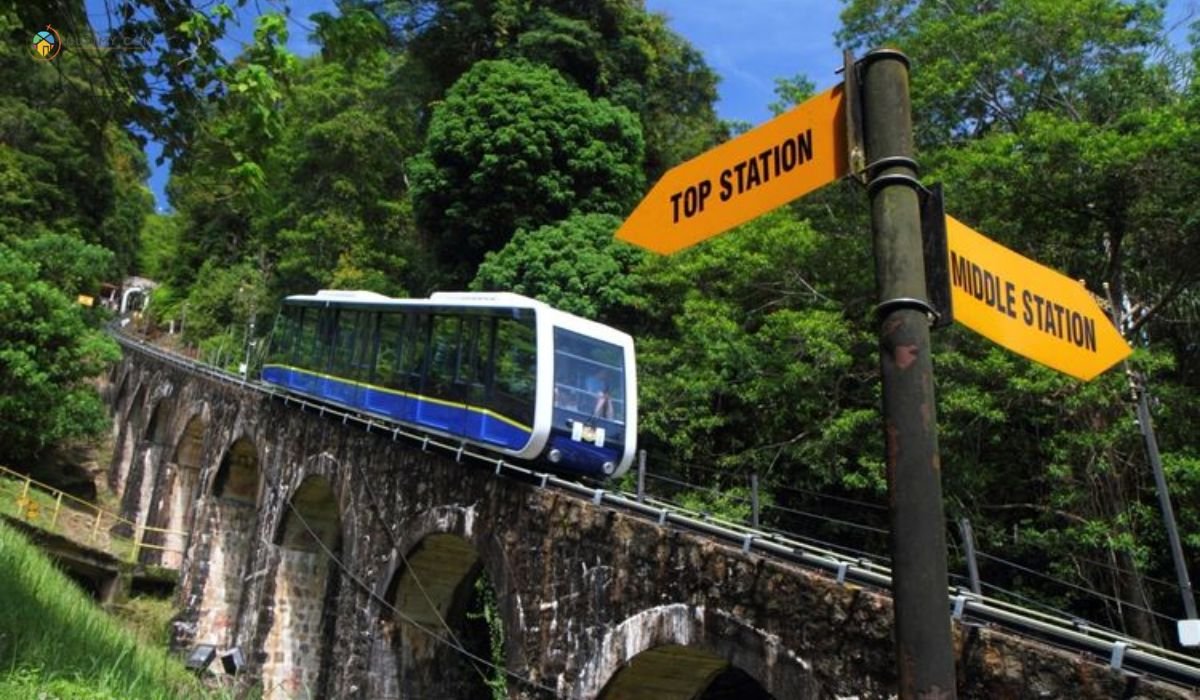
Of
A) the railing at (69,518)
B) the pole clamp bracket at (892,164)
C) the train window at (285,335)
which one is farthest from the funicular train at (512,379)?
the railing at (69,518)

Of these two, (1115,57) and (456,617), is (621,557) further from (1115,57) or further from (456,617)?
(1115,57)

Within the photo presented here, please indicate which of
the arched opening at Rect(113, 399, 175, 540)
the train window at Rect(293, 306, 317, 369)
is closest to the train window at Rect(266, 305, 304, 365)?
the train window at Rect(293, 306, 317, 369)

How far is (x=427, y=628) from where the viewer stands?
42.1 feet

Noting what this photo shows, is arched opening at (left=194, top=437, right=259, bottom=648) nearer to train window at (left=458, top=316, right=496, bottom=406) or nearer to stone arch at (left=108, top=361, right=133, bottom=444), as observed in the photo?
train window at (left=458, top=316, right=496, bottom=406)

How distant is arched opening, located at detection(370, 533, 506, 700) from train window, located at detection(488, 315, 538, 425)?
2.28 m

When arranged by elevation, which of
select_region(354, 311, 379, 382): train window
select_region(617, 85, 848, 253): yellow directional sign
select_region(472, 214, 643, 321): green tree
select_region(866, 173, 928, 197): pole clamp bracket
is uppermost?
select_region(472, 214, 643, 321): green tree

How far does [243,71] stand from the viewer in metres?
4.44

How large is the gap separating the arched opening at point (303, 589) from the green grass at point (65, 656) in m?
9.10

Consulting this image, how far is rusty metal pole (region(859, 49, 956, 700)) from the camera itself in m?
1.77

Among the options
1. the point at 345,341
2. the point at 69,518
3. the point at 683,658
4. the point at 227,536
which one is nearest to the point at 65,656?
the point at 683,658

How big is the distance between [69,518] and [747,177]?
2754 cm

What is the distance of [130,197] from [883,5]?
40.3m

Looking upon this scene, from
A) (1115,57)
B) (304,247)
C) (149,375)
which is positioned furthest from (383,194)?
(1115,57)

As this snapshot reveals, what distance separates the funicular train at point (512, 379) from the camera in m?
10.6
